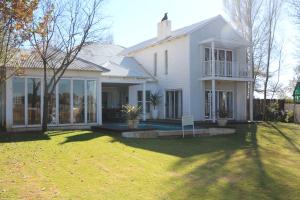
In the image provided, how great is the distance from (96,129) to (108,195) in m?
13.4

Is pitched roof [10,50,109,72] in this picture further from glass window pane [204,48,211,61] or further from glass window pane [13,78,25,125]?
glass window pane [204,48,211,61]

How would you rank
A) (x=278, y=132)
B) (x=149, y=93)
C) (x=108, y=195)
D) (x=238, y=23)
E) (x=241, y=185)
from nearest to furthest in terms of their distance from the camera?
(x=108, y=195)
(x=241, y=185)
(x=278, y=132)
(x=149, y=93)
(x=238, y=23)

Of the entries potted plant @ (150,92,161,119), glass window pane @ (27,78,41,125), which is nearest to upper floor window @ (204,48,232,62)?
potted plant @ (150,92,161,119)

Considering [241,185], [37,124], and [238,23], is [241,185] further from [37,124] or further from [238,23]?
[238,23]

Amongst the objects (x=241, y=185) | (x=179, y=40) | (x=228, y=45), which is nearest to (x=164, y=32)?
(x=179, y=40)

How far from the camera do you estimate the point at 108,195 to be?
7.80 m

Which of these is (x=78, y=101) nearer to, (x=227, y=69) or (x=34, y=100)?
(x=34, y=100)

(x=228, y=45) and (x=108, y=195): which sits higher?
(x=228, y=45)

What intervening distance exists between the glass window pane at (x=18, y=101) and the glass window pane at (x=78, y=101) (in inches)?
115

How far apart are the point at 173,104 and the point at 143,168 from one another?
18366mm

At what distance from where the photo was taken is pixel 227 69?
27.8 meters

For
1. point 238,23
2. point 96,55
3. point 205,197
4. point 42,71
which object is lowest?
point 205,197

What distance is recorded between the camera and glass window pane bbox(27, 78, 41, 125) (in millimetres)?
20547

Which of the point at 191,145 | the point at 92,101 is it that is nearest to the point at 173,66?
the point at 92,101
